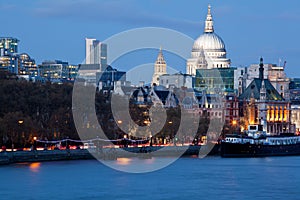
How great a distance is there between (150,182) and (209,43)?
84.5 m

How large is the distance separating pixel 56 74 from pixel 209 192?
10006 cm

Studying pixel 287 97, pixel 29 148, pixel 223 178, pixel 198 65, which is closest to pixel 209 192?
pixel 223 178

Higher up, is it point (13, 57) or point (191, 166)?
point (13, 57)

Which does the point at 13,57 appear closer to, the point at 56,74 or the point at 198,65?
the point at 56,74

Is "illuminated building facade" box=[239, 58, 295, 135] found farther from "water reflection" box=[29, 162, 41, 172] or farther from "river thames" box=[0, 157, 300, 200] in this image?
"water reflection" box=[29, 162, 41, 172]

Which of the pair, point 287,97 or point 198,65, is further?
point 198,65

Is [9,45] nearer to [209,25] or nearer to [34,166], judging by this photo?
[209,25]

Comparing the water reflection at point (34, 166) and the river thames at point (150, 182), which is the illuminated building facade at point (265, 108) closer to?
the river thames at point (150, 182)

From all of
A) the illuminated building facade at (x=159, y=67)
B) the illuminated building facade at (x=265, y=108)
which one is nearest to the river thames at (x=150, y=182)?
the illuminated building facade at (x=265, y=108)

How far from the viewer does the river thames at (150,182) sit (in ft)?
149

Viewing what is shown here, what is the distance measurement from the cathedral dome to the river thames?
72.5m

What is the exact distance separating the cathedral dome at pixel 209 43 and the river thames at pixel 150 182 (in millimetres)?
72550

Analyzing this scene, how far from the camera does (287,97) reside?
107625 millimetres

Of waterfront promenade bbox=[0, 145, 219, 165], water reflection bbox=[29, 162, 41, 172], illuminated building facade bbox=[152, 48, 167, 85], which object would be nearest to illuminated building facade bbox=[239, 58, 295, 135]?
waterfront promenade bbox=[0, 145, 219, 165]
